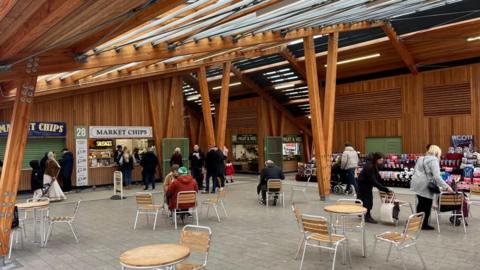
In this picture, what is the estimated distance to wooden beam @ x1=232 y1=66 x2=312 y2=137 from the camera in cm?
2006

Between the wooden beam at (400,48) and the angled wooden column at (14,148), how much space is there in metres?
11.4

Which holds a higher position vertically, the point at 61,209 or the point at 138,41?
the point at 138,41

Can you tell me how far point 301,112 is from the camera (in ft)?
72.3

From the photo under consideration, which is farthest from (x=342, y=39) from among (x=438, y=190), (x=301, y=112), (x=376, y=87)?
(x=438, y=190)

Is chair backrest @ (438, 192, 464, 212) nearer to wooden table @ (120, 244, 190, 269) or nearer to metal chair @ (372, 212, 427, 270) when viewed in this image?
metal chair @ (372, 212, 427, 270)

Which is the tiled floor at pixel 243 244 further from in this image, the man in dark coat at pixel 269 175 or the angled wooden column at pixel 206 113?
the angled wooden column at pixel 206 113

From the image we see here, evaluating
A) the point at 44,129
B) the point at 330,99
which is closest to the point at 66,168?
the point at 44,129

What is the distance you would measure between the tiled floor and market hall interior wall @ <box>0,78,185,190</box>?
213 inches

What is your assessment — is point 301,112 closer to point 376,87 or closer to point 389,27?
point 376,87

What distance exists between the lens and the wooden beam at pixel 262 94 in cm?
2006

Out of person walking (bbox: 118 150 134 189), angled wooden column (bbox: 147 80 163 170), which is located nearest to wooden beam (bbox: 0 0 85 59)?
person walking (bbox: 118 150 134 189)

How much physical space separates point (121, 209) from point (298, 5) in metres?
6.55

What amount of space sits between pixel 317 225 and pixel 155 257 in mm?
2096

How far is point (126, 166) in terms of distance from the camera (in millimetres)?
14422
